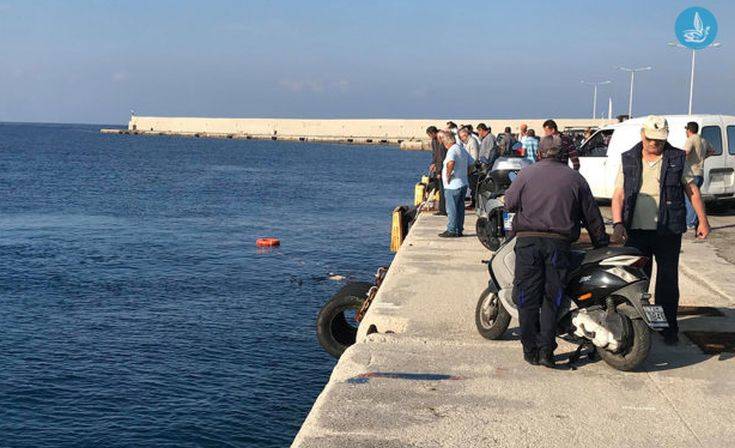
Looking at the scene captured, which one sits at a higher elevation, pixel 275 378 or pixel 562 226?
Result: pixel 562 226

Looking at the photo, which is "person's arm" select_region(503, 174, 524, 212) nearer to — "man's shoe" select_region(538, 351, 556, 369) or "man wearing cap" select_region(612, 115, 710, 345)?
"man wearing cap" select_region(612, 115, 710, 345)

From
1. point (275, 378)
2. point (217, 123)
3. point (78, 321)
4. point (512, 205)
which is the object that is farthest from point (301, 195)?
point (217, 123)

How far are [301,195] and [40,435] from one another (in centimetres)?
3263

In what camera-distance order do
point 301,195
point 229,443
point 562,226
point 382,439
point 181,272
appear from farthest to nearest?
point 301,195
point 181,272
point 229,443
point 562,226
point 382,439

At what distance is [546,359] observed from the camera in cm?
643

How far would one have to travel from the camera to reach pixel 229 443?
31.2ft

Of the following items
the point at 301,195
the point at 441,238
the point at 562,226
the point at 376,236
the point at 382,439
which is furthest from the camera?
the point at 301,195

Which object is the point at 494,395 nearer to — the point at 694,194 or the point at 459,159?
the point at 694,194

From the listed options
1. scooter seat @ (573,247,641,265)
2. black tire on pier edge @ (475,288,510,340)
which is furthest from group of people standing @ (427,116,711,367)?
black tire on pier edge @ (475,288,510,340)

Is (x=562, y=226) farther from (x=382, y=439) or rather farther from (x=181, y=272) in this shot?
(x=181, y=272)

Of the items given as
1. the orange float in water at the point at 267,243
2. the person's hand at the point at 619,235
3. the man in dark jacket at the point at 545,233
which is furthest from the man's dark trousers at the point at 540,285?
the orange float in water at the point at 267,243

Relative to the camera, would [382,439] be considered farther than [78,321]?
No

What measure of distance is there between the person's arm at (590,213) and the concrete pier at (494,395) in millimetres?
979

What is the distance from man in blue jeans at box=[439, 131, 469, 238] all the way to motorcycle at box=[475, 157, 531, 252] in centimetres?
36
